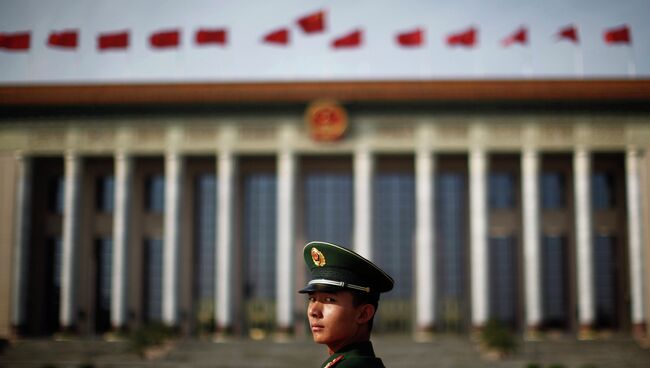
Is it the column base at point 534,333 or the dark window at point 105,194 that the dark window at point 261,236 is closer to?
the dark window at point 105,194

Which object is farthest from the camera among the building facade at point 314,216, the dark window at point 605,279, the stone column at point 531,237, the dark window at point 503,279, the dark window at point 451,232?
the dark window at point 451,232

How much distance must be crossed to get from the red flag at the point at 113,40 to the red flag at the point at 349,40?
9.49 meters

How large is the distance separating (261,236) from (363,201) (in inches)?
237

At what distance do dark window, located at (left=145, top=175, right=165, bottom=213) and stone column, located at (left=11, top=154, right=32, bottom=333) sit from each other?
576cm

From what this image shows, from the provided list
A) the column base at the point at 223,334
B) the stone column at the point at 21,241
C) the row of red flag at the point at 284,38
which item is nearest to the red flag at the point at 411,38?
the row of red flag at the point at 284,38

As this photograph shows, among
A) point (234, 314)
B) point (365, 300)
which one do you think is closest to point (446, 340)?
point (234, 314)

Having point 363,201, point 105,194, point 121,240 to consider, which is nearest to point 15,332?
point 121,240

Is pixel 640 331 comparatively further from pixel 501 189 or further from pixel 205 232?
pixel 205 232

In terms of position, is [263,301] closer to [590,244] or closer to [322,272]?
[590,244]

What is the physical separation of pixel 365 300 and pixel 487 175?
38677 millimetres

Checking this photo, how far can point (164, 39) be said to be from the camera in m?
39.3

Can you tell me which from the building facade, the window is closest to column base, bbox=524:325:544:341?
the building facade

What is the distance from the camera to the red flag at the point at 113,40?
127 feet

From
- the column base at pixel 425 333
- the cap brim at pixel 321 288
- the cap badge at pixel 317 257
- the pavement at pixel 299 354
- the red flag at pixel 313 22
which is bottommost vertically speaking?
the pavement at pixel 299 354
